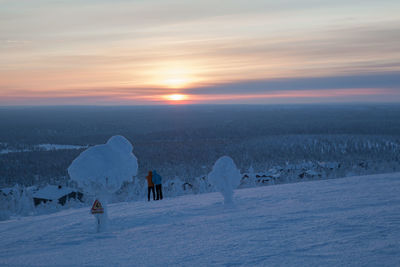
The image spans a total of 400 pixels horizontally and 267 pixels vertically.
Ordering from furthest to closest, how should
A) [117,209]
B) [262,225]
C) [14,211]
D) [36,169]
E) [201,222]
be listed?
1. [36,169]
2. [14,211]
3. [117,209]
4. [201,222]
5. [262,225]

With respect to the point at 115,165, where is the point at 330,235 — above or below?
below

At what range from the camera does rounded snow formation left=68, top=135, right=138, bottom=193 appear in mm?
8977

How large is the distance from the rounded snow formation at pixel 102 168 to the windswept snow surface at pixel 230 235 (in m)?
1.25

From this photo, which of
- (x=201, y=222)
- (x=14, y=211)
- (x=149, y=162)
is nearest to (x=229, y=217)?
(x=201, y=222)

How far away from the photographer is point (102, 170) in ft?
29.6

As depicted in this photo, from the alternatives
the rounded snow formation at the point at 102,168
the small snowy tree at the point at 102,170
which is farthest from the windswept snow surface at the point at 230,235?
the rounded snow formation at the point at 102,168

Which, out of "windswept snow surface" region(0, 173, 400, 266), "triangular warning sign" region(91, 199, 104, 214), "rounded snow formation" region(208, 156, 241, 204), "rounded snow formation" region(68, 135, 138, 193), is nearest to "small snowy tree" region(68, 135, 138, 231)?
"rounded snow formation" region(68, 135, 138, 193)

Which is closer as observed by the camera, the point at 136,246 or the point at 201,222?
the point at 136,246

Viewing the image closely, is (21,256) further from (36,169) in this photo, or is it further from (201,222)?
(36,169)

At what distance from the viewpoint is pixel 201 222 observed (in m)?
9.14

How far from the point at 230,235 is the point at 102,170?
145 inches

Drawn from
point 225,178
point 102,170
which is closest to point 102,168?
point 102,170

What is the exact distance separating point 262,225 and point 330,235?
175 cm

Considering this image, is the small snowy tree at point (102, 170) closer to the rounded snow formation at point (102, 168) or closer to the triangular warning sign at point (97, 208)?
the rounded snow formation at point (102, 168)
